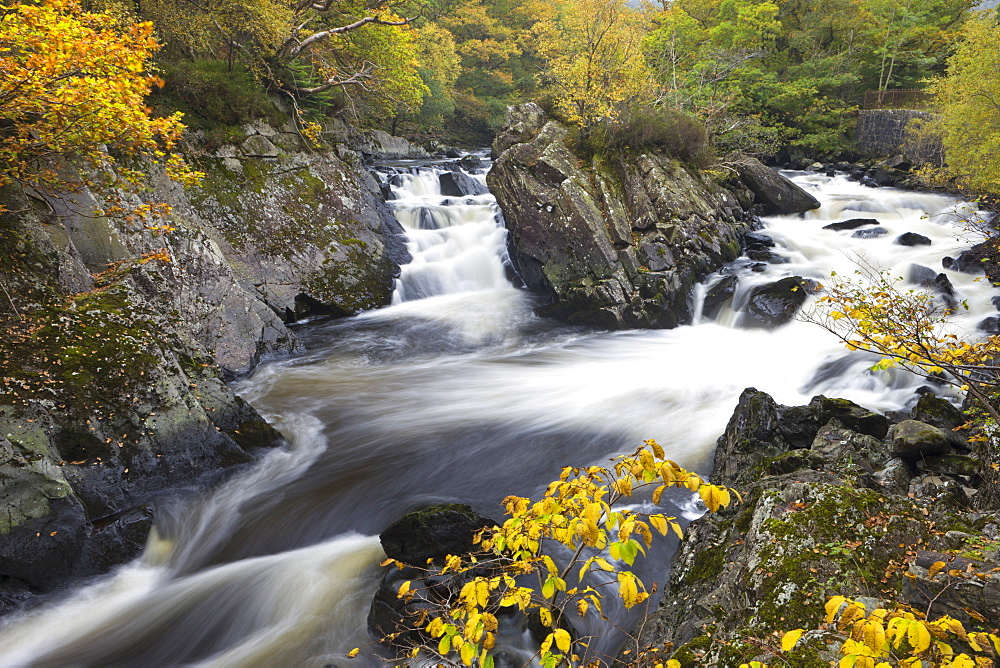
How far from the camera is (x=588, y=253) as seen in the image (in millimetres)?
13406

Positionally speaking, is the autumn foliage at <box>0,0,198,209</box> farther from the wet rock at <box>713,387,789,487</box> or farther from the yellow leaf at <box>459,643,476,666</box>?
the wet rock at <box>713,387,789,487</box>

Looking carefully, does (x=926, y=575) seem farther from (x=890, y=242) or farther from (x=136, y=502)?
(x=890, y=242)

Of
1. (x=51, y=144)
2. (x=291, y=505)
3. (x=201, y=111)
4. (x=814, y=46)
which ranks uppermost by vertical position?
(x=814, y=46)

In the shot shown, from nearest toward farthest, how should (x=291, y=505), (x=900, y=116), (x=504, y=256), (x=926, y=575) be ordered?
(x=926, y=575) → (x=291, y=505) → (x=504, y=256) → (x=900, y=116)

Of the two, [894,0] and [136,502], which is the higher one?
[894,0]

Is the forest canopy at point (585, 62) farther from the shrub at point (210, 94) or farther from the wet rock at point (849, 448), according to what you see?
the wet rock at point (849, 448)

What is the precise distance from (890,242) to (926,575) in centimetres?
1595

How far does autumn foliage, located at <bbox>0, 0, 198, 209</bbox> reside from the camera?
521 centimetres

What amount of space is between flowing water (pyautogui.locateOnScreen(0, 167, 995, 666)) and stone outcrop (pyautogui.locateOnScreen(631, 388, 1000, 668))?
166 cm

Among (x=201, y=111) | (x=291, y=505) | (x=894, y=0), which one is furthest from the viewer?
(x=894, y=0)

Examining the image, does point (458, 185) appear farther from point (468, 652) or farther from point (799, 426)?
point (468, 652)

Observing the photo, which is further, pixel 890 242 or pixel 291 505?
pixel 890 242

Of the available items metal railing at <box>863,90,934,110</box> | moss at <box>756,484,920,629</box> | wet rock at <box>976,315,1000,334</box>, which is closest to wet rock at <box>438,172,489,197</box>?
wet rock at <box>976,315,1000,334</box>

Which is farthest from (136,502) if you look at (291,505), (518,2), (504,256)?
(518,2)
